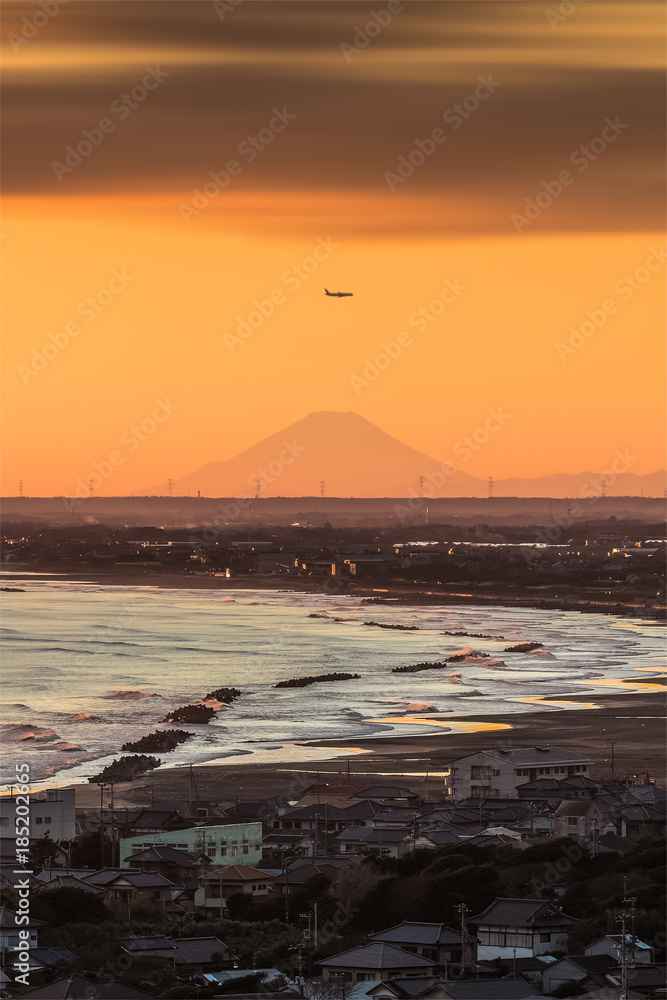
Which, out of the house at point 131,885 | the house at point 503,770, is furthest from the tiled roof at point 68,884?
the house at point 503,770

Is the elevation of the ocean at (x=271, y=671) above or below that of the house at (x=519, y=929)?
above

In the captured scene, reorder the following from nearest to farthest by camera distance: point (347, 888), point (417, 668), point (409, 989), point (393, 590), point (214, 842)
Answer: point (409, 989)
point (347, 888)
point (214, 842)
point (417, 668)
point (393, 590)

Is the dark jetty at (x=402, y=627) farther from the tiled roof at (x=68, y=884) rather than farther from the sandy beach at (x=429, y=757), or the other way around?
the tiled roof at (x=68, y=884)

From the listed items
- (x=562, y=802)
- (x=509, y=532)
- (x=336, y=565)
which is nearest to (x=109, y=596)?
(x=336, y=565)

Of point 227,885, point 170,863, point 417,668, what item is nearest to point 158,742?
point 170,863

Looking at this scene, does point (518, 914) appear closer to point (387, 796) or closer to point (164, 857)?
point (164, 857)

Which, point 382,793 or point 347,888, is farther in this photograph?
point 382,793

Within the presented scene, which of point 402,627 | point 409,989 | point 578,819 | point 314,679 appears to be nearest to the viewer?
point 409,989
